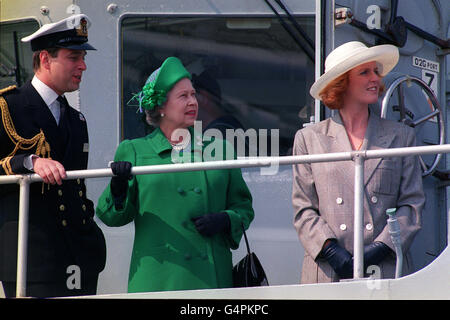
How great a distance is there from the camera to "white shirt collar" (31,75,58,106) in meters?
5.11

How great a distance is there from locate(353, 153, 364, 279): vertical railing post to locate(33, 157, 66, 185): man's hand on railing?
1.38 metres

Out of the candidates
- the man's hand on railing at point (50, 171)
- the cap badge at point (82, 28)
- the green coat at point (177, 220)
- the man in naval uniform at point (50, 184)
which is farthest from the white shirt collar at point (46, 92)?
the green coat at point (177, 220)

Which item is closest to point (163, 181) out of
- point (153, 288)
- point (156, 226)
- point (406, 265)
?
point (156, 226)

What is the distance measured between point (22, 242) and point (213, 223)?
96cm

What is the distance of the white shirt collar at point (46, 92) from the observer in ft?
16.8

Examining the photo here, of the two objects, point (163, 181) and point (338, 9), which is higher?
point (338, 9)

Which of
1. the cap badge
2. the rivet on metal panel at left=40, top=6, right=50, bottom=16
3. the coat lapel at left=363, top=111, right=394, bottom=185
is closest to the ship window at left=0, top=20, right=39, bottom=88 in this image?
the rivet on metal panel at left=40, top=6, right=50, bottom=16

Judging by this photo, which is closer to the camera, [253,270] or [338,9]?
[253,270]

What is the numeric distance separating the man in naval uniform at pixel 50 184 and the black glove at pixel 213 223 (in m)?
0.64

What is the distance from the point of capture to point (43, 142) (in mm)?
4973

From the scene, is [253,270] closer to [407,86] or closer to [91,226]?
→ [91,226]

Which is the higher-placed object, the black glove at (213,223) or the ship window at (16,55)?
the ship window at (16,55)

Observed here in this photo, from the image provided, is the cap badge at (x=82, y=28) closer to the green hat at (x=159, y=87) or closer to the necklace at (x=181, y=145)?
the green hat at (x=159, y=87)
